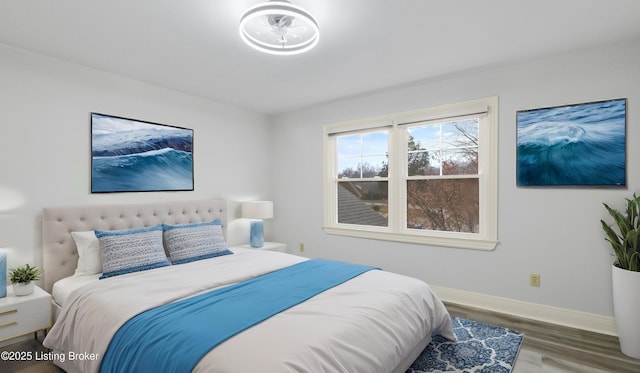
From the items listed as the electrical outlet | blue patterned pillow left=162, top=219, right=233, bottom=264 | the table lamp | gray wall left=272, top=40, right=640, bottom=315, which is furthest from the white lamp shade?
the electrical outlet

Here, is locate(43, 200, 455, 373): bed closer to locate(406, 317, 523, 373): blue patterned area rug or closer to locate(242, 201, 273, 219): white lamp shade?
locate(406, 317, 523, 373): blue patterned area rug

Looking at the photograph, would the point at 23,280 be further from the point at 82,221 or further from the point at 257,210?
the point at 257,210

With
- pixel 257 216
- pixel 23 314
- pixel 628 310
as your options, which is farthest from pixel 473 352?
pixel 23 314

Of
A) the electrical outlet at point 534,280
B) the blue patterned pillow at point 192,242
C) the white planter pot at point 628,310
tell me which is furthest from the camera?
the blue patterned pillow at point 192,242

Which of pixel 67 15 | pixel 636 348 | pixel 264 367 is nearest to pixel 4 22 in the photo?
pixel 67 15

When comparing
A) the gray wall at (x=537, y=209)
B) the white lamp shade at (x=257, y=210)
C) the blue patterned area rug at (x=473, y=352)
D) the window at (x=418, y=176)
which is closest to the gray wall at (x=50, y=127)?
the white lamp shade at (x=257, y=210)

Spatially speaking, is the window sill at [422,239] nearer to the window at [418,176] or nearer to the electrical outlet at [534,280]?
the window at [418,176]

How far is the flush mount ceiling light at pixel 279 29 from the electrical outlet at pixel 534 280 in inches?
113

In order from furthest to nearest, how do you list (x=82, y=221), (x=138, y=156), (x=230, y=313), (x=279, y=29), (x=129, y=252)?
(x=138, y=156) → (x=82, y=221) → (x=129, y=252) → (x=279, y=29) → (x=230, y=313)

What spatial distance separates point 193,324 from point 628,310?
301 cm

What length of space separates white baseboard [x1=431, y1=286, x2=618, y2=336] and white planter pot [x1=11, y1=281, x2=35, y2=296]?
3710 mm

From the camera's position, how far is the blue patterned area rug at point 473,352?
7.16 ft

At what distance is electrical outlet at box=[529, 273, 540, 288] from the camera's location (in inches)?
117

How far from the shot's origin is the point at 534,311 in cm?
297
